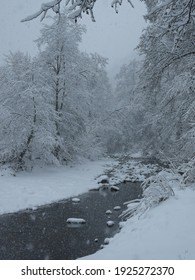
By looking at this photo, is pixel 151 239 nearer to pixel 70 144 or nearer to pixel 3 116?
pixel 3 116

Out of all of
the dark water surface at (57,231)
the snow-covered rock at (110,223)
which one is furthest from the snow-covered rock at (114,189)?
the snow-covered rock at (110,223)

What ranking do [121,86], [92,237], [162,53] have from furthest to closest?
[121,86]
[92,237]
[162,53]

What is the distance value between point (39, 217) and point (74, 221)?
140 centimetres

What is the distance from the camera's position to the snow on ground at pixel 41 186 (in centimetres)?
1351

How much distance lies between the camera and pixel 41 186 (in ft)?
52.5

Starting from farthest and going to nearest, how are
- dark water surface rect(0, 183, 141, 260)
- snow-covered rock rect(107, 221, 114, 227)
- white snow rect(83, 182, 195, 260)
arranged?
snow-covered rock rect(107, 221, 114, 227), dark water surface rect(0, 183, 141, 260), white snow rect(83, 182, 195, 260)

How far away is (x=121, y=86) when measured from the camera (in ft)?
156

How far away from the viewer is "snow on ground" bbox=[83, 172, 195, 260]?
Result: 5754mm

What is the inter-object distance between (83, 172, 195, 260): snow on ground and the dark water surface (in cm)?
216

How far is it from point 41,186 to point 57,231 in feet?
18.3

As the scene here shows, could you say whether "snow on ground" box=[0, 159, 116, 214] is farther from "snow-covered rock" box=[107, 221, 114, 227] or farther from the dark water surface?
"snow-covered rock" box=[107, 221, 114, 227]

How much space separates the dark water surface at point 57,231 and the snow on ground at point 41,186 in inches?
26.8

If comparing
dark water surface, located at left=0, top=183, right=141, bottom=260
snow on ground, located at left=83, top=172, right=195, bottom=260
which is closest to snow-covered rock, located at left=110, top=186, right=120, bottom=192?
dark water surface, located at left=0, top=183, right=141, bottom=260
